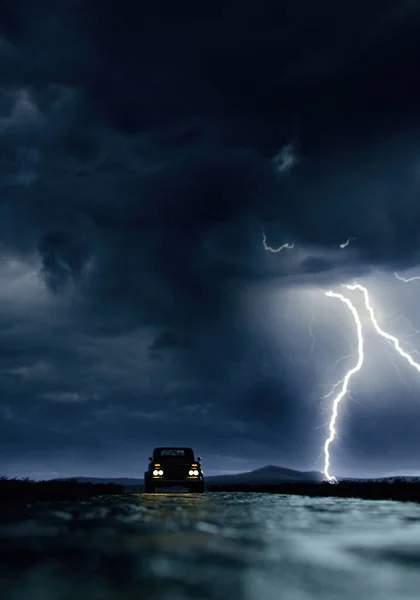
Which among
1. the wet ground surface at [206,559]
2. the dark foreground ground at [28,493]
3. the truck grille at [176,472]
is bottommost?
the wet ground surface at [206,559]

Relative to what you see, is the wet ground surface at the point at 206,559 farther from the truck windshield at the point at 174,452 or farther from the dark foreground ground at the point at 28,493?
the truck windshield at the point at 174,452

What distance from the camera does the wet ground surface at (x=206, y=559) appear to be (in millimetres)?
4137

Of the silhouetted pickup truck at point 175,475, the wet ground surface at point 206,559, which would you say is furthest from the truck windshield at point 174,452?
the wet ground surface at point 206,559

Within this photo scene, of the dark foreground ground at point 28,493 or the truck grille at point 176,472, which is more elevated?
the truck grille at point 176,472

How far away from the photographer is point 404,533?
8.33 meters

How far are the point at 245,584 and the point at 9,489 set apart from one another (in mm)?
17817

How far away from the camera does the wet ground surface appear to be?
414 cm

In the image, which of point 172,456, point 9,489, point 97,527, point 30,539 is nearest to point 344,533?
point 97,527

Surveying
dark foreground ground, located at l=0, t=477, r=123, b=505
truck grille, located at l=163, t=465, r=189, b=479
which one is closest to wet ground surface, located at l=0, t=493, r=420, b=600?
dark foreground ground, located at l=0, t=477, r=123, b=505

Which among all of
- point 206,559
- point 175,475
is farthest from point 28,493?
point 206,559

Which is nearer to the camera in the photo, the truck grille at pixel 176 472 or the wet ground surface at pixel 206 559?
the wet ground surface at pixel 206 559

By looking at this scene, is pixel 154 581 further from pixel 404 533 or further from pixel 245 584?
pixel 404 533

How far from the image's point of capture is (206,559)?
219 inches

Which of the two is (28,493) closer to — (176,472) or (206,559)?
(176,472)
